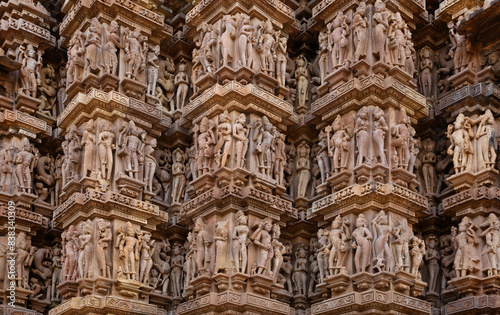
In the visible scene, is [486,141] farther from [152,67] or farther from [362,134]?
[152,67]

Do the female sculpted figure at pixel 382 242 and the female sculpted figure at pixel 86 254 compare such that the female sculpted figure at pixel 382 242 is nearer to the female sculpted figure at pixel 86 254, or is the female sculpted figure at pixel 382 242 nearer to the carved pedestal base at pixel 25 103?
the female sculpted figure at pixel 86 254

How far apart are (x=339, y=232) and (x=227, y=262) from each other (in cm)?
210

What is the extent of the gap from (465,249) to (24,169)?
905 cm

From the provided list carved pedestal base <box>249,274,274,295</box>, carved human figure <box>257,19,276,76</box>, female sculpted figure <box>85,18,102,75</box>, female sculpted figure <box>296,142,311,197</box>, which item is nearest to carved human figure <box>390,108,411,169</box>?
female sculpted figure <box>296,142,311,197</box>

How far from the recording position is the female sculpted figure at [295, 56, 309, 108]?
17.7 metres

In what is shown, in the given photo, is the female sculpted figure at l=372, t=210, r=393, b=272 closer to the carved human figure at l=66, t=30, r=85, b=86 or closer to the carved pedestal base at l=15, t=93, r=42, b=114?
the carved human figure at l=66, t=30, r=85, b=86

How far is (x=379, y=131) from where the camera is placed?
608 inches

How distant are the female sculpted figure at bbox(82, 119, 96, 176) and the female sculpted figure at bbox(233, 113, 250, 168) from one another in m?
2.89

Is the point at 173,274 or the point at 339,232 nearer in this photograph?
the point at 339,232

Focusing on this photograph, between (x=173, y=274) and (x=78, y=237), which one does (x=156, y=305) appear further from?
(x=78, y=237)

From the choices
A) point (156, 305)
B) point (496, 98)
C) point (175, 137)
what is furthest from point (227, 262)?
point (496, 98)

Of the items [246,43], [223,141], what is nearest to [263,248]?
[223,141]

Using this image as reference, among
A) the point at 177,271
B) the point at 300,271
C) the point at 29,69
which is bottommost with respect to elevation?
the point at 300,271

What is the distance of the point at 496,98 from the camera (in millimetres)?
15859
